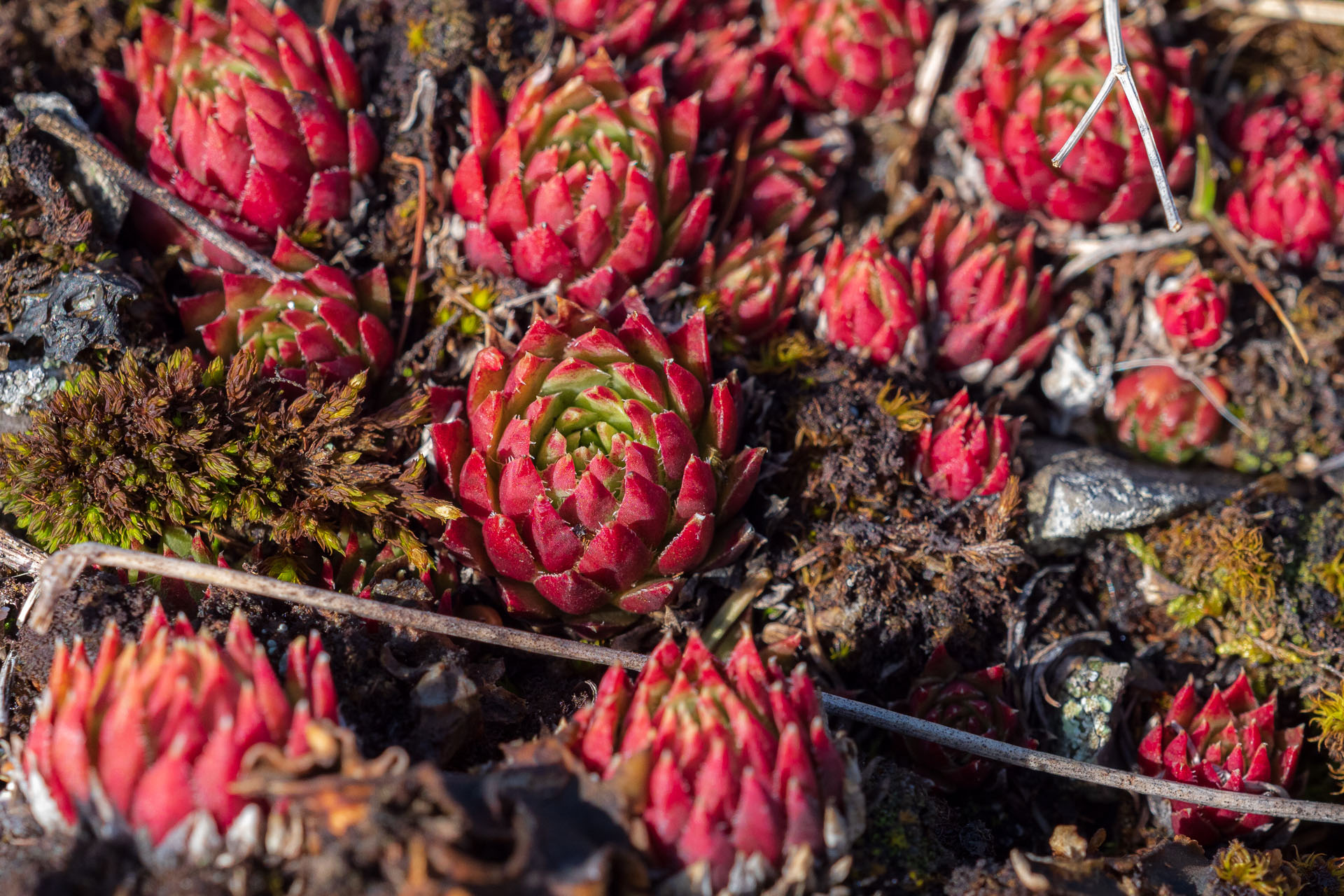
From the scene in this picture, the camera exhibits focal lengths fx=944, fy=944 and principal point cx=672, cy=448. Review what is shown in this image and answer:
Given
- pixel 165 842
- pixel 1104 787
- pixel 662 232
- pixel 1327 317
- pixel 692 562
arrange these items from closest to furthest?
pixel 165 842
pixel 692 562
pixel 1104 787
pixel 662 232
pixel 1327 317

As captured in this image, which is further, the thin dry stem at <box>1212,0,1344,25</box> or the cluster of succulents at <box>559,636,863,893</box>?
the thin dry stem at <box>1212,0,1344,25</box>

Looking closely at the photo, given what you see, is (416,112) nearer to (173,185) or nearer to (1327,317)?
(173,185)

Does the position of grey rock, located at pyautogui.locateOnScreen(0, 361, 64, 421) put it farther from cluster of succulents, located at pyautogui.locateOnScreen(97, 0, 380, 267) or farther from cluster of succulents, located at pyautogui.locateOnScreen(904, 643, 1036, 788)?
cluster of succulents, located at pyautogui.locateOnScreen(904, 643, 1036, 788)

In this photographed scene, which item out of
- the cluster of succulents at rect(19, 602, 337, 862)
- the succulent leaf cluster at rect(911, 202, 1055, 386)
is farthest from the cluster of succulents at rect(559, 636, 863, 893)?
the succulent leaf cluster at rect(911, 202, 1055, 386)

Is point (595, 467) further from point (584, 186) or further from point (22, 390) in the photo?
point (22, 390)

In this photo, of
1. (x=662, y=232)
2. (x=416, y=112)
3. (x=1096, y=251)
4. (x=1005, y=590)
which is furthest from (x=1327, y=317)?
(x=416, y=112)

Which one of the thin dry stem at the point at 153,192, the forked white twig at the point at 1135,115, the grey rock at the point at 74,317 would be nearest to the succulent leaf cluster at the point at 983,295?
the forked white twig at the point at 1135,115

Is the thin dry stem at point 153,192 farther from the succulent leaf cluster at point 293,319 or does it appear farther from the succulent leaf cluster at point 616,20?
the succulent leaf cluster at point 616,20
